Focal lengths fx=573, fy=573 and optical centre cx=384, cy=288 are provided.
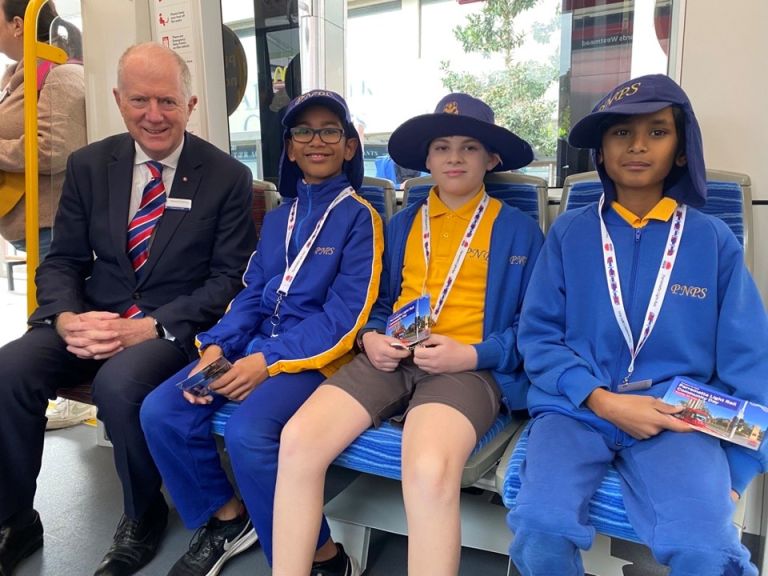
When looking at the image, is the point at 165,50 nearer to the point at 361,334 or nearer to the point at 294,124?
the point at 294,124

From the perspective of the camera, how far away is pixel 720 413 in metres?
1.40

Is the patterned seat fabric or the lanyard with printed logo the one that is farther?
the lanyard with printed logo

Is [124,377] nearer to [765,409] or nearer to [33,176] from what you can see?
[33,176]

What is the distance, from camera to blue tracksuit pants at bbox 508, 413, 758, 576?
1219 millimetres

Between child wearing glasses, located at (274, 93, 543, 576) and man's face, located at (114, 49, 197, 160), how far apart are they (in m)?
0.94

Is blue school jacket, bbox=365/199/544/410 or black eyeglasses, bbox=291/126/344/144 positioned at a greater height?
black eyeglasses, bbox=291/126/344/144

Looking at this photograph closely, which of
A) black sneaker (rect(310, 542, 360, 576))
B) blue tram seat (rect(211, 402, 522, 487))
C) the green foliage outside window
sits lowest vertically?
black sneaker (rect(310, 542, 360, 576))

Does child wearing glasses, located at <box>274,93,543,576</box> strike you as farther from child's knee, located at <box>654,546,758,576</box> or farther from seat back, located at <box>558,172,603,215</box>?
child's knee, located at <box>654,546,758,576</box>

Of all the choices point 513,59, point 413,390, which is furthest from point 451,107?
point 513,59

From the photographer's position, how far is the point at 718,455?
55.2 inches

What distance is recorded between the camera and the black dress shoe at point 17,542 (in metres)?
2.04

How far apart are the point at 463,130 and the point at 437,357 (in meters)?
0.81

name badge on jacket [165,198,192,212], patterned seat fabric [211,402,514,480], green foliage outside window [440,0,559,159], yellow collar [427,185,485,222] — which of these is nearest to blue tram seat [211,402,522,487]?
patterned seat fabric [211,402,514,480]

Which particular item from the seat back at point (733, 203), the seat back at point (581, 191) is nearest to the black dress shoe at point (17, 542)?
the seat back at point (581, 191)
